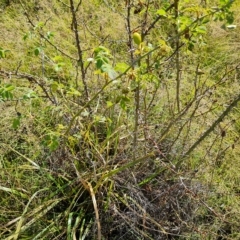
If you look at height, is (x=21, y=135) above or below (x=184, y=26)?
below

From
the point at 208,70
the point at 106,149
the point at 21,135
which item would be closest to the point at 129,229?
the point at 106,149

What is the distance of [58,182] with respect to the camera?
213cm

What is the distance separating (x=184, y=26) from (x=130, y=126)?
0.89 metres

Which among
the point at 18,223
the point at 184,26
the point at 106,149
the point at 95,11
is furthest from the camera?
the point at 95,11

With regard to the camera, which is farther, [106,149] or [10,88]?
[106,149]

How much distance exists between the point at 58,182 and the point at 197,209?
667 mm

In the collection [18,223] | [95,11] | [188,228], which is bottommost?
[188,228]

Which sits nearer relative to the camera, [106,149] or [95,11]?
A: [106,149]

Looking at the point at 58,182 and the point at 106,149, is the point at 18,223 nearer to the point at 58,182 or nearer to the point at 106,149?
the point at 58,182

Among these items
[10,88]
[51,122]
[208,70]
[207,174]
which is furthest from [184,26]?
[208,70]

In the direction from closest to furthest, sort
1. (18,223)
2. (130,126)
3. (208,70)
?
(18,223), (130,126), (208,70)

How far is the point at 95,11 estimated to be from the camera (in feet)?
11.9

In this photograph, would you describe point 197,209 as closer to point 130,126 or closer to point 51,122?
point 130,126

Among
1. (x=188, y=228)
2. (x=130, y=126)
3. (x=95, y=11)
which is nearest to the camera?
(x=188, y=228)
